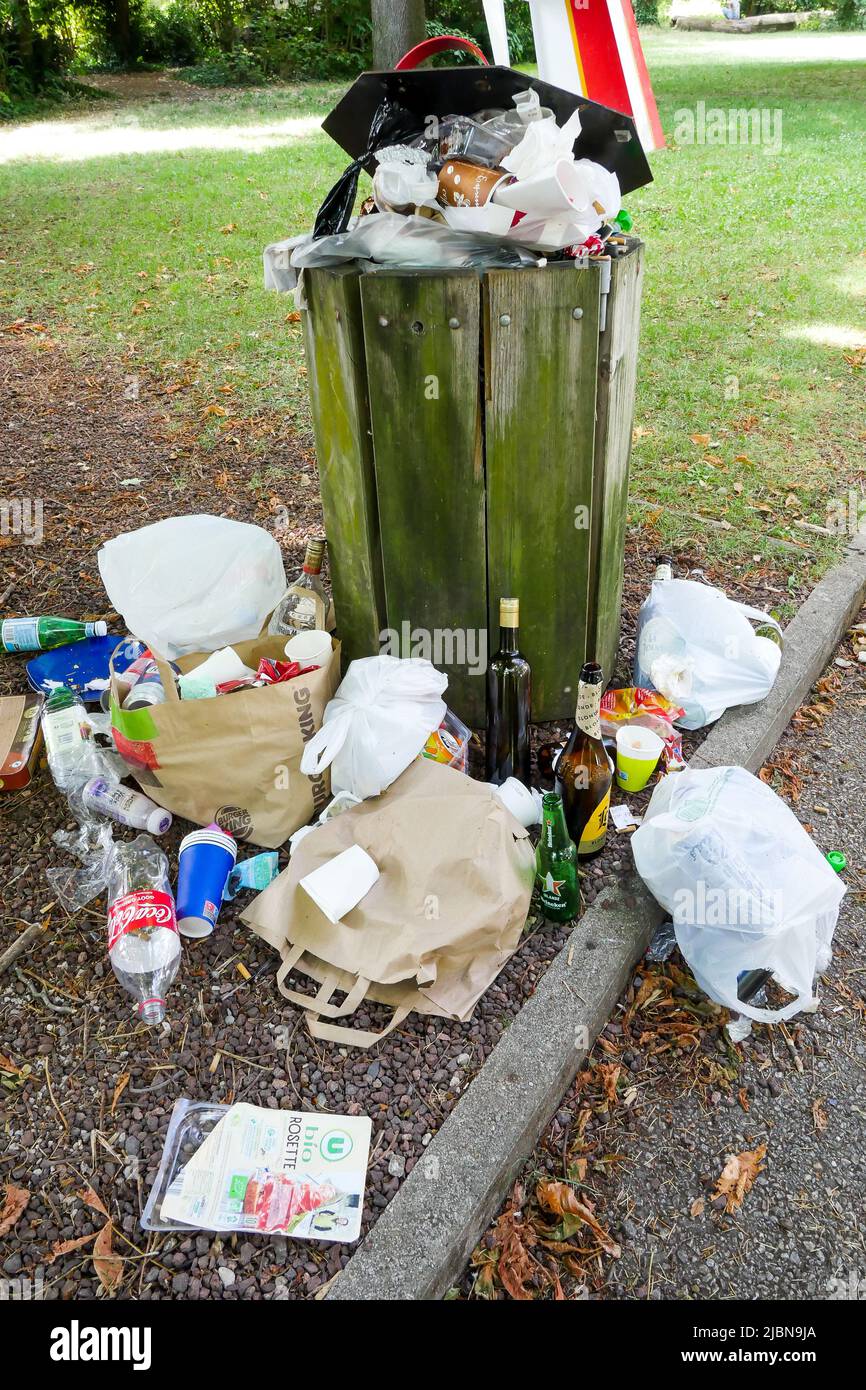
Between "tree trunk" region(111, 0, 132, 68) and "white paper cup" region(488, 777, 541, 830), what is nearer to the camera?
"white paper cup" region(488, 777, 541, 830)

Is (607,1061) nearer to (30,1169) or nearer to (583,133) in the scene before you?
(30,1169)

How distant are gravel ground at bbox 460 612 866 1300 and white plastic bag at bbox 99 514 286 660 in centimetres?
151

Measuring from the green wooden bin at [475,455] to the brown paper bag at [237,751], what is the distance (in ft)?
1.07

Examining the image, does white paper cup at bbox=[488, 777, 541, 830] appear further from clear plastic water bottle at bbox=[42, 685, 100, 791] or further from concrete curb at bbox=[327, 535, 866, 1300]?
clear plastic water bottle at bbox=[42, 685, 100, 791]

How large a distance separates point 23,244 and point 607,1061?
8234 mm

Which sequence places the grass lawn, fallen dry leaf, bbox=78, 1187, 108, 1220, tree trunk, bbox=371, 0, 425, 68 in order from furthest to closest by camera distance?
tree trunk, bbox=371, 0, 425, 68 → the grass lawn → fallen dry leaf, bbox=78, 1187, 108, 1220

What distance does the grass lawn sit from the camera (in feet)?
13.3

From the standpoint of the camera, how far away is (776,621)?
301 centimetres

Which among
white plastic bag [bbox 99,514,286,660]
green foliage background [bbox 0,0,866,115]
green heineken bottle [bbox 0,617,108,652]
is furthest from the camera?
green foliage background [bbox 0,0,866,115]

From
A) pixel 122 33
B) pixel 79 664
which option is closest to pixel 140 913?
pixel 79 664

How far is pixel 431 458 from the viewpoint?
88.9 inches

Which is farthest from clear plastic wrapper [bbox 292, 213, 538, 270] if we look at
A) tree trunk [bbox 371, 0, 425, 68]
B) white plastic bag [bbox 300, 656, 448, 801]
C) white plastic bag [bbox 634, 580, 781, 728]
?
tree trunk [bbox 371, 0, 425, 68]

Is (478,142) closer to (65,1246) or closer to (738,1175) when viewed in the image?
(738,1175)

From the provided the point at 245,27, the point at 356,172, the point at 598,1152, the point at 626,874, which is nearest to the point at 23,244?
the point at 356,172
